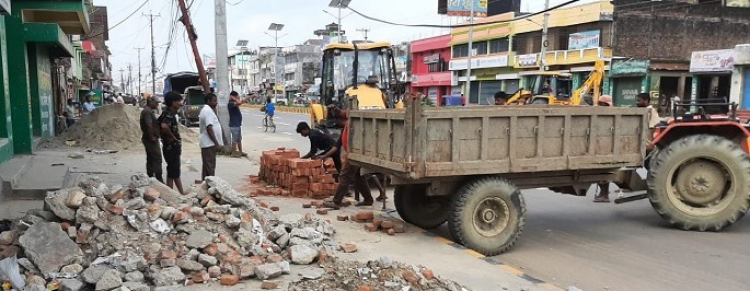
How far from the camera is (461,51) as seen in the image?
48812 millimetres

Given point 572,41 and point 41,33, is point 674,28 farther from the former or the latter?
point 41,33

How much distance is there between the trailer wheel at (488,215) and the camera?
19.5 ft

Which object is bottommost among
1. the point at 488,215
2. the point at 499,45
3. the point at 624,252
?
the point at 624,252

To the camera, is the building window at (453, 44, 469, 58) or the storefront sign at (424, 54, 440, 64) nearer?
the building window at (453, 44, 469, 58)

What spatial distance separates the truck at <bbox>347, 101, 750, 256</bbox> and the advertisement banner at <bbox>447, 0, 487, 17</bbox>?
37.2m

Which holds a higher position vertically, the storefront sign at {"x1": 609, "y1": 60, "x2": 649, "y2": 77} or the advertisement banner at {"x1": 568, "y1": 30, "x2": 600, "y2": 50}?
the advertisement banner at {"x1": 568, "y1": 30, "x2": 600, "y2": 50}

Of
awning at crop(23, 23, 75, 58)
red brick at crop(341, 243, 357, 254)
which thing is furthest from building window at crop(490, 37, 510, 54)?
red brick at crop(341, 243, 357, 254)

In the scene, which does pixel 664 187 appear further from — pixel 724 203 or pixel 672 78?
pixel 672 78

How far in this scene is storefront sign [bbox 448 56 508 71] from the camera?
4300cm

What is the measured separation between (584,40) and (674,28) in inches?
229

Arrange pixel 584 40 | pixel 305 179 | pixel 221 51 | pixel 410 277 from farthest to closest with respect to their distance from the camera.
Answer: pixel 584 40
pixel 221 51
pixel 305 179
pixel 410 277

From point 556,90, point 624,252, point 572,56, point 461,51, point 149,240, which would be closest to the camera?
point 149,240

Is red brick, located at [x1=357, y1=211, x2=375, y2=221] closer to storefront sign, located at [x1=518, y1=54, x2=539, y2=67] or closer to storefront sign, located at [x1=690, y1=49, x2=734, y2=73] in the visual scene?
storefront sign, located at [x1=690, y1=49, x2=734, y2=73]

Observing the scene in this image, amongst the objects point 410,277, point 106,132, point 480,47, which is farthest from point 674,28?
point 410,277
